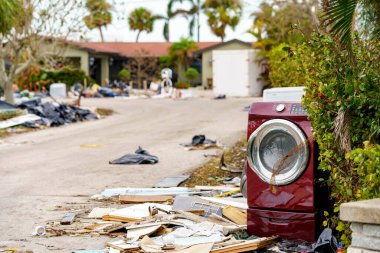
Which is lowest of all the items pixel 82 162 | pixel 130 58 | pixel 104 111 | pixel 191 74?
pixel 104 111

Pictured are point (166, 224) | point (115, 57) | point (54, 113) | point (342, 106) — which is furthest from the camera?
point (115, 57)

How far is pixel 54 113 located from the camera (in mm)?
24391

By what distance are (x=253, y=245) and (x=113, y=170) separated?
639cm

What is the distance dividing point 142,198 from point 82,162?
4.78 meters

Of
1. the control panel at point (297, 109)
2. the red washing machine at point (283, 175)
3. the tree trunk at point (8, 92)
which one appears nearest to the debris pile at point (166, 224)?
the red washing machine at point (283, 175)

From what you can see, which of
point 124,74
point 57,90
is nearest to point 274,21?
point 57,90

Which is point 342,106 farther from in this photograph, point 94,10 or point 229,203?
point 94,10

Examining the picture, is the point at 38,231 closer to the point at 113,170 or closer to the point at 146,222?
the point at 146,222

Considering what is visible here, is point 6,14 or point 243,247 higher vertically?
point 6,14

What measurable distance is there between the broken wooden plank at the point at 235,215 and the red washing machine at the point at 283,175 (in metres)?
0.52

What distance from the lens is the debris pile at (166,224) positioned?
6.74m

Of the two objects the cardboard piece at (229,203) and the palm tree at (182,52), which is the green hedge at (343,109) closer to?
the cardboard piece at (229,203)

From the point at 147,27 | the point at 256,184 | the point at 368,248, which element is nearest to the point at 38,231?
the point at 256,184

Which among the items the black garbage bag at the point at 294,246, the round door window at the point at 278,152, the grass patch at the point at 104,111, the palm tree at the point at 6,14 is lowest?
the grass patch at the point at 104,111
